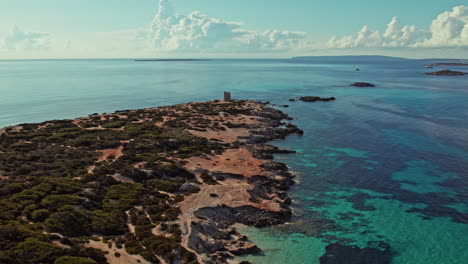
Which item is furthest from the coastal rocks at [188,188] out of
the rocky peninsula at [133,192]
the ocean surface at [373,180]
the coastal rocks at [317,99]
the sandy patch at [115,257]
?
the coastal rocks at [317,99]

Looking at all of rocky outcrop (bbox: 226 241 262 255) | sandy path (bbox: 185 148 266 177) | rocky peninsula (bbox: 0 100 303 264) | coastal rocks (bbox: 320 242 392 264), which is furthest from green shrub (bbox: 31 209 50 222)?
coastal rocks (bbox: 320 242 392 264)

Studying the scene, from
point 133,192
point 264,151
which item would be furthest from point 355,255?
point 264,151

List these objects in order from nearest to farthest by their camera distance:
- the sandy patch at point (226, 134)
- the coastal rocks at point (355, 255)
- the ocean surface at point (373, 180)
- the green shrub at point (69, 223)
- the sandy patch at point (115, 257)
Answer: the sandy patch at point (115, 257), the green shrub at point (69, 223), the coastal rocks at point (355, 255), the ocean surface at point (373, 180), the sandy patch at point (226, 134)

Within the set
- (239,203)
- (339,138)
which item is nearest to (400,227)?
(239,203)

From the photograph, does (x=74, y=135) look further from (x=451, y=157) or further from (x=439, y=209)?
(x=451, y=157)

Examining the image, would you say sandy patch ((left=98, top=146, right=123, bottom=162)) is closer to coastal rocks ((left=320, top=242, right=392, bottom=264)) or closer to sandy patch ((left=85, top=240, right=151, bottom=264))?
sandy patch ((left=85, top=240, right=151, bottom=264))

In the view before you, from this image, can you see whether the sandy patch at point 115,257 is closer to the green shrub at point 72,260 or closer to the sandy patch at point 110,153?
the green shrub at point 72,260
